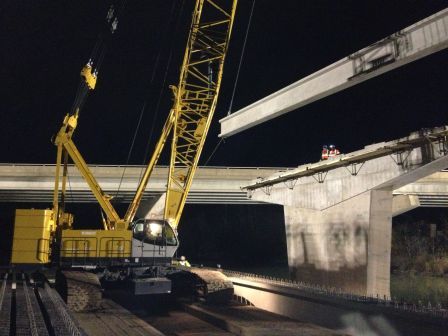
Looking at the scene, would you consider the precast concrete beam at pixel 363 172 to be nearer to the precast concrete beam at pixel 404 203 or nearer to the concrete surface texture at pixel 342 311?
the precast concrete beam at pixel 404 203

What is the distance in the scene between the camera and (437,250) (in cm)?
4566

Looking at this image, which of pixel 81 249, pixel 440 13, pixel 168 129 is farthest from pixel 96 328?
pixel 440 13

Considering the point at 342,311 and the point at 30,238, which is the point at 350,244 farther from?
the point at 30,238

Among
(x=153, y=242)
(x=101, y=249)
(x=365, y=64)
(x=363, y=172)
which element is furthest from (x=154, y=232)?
(x=363, y=172)


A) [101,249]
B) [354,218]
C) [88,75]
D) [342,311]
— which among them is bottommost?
[342,311]

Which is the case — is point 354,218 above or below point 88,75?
below

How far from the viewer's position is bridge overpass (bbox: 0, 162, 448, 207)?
34344 mm

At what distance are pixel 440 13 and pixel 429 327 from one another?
9.27 metres

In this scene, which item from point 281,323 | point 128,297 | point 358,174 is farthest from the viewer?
point 358,174

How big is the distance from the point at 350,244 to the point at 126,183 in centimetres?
2075

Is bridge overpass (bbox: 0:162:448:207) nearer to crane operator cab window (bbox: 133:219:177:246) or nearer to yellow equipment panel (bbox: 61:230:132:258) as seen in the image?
crane operator cab window (bbox: 133:219:177:246)

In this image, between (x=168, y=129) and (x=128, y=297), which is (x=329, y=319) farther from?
(x=168, y=129)

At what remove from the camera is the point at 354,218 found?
21.6 m

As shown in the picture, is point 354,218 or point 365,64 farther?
point 354,218
